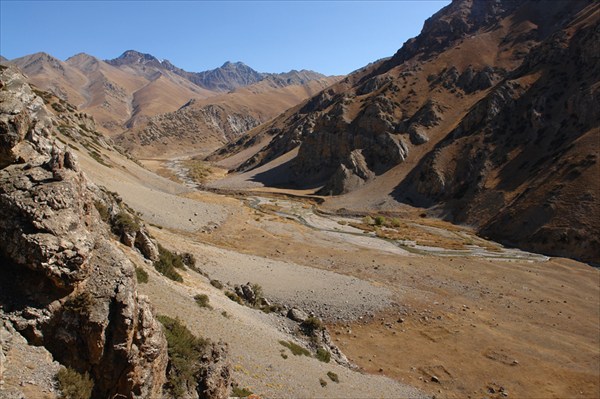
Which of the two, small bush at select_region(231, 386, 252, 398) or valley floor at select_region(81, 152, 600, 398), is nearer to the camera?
small bush at select_region(231, 386, 252, 398)

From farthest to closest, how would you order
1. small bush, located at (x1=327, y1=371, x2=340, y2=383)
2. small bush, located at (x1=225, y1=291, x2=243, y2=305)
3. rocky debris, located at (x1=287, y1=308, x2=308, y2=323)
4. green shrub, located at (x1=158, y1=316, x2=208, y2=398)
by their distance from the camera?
rocky debris, located at (x1=287, y1=308, x2=308, y2=323) < small bush, located at (x1=225, y1=291, x2=243, y2=305) < small bush, located at (x1=327, y1=371, x2=340, y2=383) < green shrub, located at (x1=158, y1=316, x2=208, y2=398)

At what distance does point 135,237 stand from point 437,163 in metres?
80.3

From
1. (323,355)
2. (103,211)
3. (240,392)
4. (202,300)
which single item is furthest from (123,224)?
(323,355)

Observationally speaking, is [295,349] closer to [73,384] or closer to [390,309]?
[73,384]

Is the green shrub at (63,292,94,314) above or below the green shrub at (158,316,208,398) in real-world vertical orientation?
above

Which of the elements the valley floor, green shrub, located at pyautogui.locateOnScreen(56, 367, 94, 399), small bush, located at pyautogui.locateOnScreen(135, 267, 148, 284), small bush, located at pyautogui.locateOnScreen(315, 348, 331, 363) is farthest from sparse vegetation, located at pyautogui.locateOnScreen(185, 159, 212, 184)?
green shrub, located at pyautogui.locateOnScreen(56, 367, 94, 399)

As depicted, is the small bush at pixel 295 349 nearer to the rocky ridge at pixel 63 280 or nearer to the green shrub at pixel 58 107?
the rocky ridge at pixel 63 280

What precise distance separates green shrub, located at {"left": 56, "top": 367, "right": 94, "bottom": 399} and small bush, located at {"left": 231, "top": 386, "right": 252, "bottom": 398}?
19.2 ft

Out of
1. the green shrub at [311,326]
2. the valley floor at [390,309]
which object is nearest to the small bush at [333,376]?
the valley floor at [390,309]

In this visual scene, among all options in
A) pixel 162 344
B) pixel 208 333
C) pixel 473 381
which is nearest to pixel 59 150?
pixel 162 344

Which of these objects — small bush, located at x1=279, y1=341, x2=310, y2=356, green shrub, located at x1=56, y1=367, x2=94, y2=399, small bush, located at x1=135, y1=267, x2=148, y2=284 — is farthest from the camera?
small bush, located at x1=279, y1=341, x2=310, y2=356

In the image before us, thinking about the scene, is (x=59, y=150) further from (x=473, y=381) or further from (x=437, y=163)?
(x=437, y=163)

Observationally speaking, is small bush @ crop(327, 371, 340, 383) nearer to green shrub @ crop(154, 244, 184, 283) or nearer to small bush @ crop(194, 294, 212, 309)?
small bush @ crop(194, 294, 212, 309)

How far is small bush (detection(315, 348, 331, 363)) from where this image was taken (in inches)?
834
